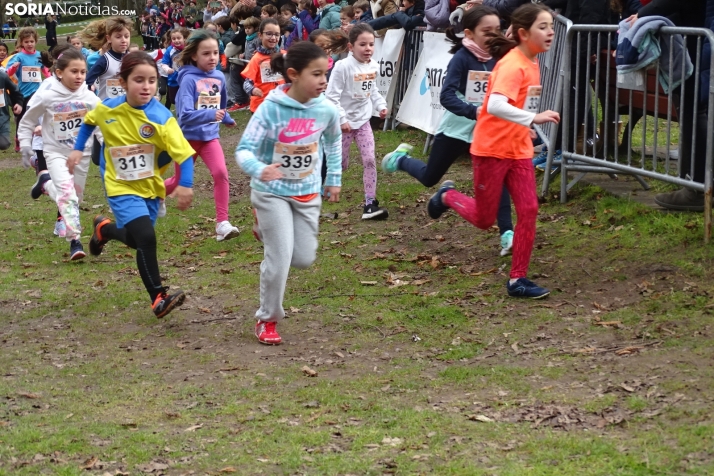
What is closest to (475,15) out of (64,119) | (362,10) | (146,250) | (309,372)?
(146,250)

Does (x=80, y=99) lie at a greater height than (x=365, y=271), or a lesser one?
greater

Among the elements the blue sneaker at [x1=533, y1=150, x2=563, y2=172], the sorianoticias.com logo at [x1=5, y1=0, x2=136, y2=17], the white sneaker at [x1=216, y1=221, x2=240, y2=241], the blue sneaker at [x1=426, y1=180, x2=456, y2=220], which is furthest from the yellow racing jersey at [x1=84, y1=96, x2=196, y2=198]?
the sorianoticias.com logo at [x1=5, y1=0, x2=136, y2=17]

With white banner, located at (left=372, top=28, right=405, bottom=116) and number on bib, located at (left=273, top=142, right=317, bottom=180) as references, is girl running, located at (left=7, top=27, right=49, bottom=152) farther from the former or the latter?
number on bib, located at (left=273, top=142, right=317, bottom=180)

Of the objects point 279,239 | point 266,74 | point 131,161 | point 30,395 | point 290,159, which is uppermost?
point 266,74

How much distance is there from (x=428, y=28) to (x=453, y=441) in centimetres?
968

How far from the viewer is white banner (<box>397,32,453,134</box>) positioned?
12891 millimetres

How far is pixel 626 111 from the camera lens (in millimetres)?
9453

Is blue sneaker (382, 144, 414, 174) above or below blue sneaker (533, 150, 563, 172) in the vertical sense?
above

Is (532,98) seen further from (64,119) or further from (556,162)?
(64,119)

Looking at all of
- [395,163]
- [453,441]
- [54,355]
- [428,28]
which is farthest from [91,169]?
[453,441]

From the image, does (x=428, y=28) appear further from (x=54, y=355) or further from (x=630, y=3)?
(x=54, y=355)

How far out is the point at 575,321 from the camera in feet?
22.1

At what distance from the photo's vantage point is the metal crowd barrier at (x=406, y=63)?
14383mm

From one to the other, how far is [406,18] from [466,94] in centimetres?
654
